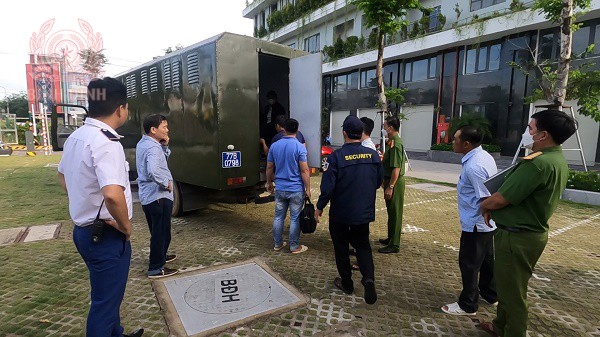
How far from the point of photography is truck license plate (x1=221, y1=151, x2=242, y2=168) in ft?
15.0

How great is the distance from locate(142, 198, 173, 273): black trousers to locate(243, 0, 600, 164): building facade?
38.4 ft

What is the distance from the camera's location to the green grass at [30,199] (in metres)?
5.93

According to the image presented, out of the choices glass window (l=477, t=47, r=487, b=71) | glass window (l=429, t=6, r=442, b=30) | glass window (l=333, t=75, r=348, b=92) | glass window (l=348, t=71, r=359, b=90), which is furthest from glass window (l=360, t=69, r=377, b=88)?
glass window (l=477, t=47, r=487, b=71)

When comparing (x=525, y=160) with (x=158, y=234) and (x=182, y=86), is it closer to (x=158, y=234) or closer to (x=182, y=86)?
(x=158, y=234)

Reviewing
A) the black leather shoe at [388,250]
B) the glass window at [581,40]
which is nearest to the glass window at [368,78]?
the glass window at [581,40]

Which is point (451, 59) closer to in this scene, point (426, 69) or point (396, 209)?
point (426, 69)

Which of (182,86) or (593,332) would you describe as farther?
(182,86)

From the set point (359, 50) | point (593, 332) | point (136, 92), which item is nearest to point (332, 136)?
point (359, 50)

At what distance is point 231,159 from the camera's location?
4648 millimetres

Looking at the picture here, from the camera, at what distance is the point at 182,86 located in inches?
200

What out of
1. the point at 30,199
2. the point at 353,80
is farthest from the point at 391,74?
the point at 30,199

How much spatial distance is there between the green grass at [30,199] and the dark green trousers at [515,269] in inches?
266

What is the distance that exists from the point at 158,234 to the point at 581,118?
698 inches

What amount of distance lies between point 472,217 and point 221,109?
3.33 metres
